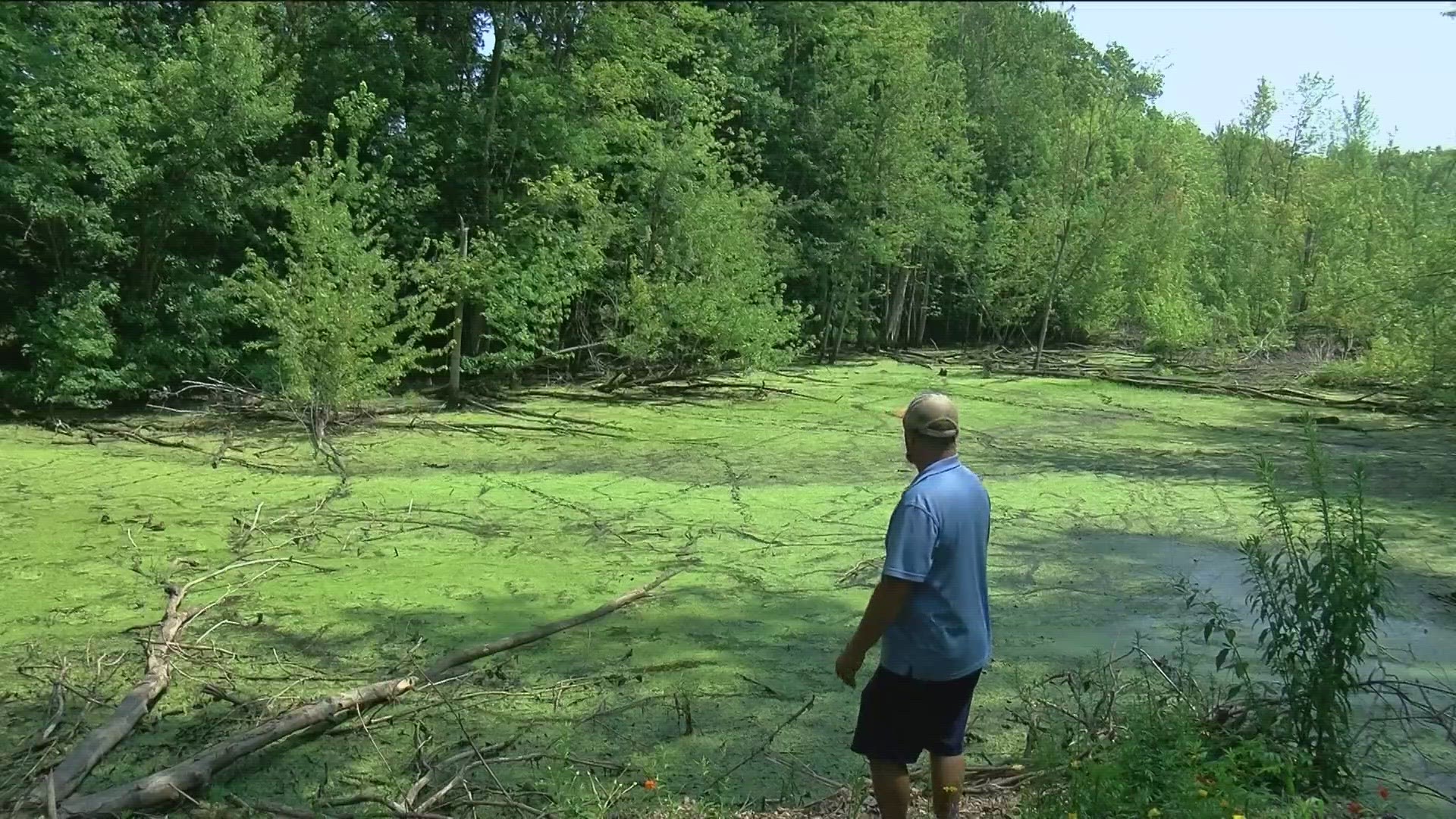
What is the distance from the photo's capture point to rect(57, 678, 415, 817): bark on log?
112 inches

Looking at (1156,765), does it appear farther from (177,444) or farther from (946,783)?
(177,444)

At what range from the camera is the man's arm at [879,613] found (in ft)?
7.97

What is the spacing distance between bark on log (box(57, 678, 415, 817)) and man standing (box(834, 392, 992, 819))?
1.96 meters

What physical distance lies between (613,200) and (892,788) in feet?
47.0

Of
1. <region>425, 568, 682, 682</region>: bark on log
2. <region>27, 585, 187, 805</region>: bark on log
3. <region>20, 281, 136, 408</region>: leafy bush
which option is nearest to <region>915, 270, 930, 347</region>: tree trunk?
<region>20, 281, 136, 408</region>: leafy bush

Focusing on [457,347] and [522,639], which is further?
[457,347]

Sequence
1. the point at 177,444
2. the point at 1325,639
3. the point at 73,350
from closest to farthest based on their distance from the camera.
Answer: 1. the point at 1325,639
2. the point at 177,444
3. the point at 73,350

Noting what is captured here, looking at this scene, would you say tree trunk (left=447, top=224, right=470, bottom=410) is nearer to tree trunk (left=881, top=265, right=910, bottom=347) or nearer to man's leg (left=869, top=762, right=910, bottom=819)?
man's leg (left=869, top=762, right=910, bottom=819)

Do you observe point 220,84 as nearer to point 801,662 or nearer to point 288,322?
point 288,322

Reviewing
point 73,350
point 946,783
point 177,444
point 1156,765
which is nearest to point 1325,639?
point 1156,765

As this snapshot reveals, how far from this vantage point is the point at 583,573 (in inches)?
227

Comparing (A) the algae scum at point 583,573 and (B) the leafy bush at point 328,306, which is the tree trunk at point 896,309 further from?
(B) the leafy bush at point 328,306

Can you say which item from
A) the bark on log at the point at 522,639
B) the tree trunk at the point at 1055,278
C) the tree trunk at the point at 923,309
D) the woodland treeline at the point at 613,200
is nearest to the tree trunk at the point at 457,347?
the woodland treeline at the point at 613,200

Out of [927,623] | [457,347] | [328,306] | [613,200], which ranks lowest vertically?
[457,347]
